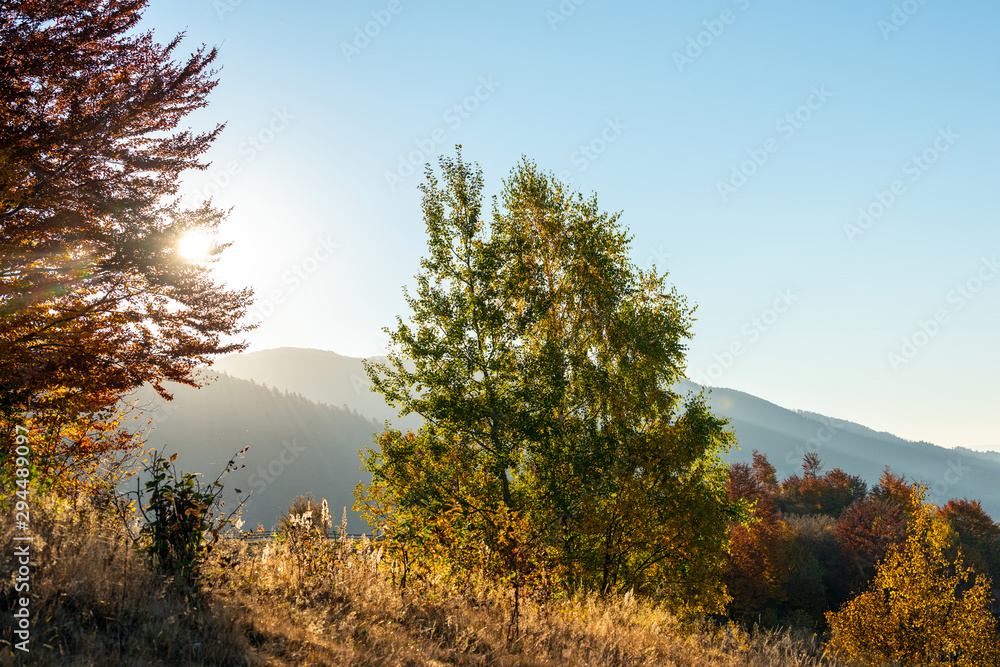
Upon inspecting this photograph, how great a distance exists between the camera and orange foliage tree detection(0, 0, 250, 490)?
6.72m

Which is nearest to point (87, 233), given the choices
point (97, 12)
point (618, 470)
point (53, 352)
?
point (53, 352)

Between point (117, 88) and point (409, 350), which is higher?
point (117, 88)

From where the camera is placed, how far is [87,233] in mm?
7402

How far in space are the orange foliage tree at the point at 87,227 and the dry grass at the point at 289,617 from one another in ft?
7.20

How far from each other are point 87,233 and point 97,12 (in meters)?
3.22

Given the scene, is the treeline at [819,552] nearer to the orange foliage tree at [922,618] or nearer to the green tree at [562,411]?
the orange foliage tree at [922,618]

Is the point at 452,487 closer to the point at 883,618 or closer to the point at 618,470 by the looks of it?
the point at 618,470

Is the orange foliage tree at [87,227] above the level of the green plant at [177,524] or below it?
above

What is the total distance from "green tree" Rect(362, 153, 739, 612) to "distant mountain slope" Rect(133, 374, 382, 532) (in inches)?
5406

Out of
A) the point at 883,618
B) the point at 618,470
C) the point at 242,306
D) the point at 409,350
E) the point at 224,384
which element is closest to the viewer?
the point at 242,306

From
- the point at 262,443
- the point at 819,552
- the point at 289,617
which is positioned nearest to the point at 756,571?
the point at 819,552

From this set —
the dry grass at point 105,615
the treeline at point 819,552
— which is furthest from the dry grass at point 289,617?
the treeline at point 819,552

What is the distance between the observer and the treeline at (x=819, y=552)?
41.3 metres

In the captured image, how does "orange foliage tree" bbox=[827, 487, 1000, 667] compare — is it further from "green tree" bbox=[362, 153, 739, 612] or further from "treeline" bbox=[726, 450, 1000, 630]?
"treeline" bbox=[726, 450, 1000, 630]
